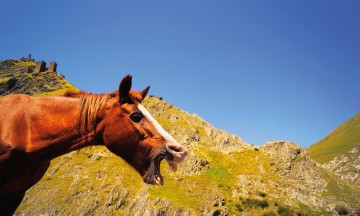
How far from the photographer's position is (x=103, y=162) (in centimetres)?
5541

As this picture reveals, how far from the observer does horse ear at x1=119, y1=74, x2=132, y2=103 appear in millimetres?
3827

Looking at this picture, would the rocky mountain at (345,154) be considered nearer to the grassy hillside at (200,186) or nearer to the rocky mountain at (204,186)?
the rocky mountain at (204,186)

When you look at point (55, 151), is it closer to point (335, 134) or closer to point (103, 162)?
point (103, 162)

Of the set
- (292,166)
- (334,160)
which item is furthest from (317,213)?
(334,160)

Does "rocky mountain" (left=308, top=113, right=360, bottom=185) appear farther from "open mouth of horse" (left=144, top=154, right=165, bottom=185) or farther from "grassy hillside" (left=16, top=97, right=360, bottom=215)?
"open mouth of horse" (left=144, top=154, right=165, bottom=185)

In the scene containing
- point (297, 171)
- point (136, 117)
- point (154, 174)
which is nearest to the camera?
point (154, 174)

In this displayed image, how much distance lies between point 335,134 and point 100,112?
206 m

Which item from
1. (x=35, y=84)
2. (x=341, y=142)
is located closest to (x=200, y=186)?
(x=35, y=84)

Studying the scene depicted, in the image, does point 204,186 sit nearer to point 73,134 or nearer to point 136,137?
point 73,134

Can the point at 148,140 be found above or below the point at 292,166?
below

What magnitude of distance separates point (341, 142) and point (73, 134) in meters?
174

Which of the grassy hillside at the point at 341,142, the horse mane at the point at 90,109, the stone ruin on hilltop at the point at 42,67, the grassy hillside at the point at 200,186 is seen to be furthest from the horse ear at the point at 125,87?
the grassy hillside at the point at 341,142

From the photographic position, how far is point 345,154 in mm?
124000

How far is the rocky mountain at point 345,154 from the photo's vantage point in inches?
4166
